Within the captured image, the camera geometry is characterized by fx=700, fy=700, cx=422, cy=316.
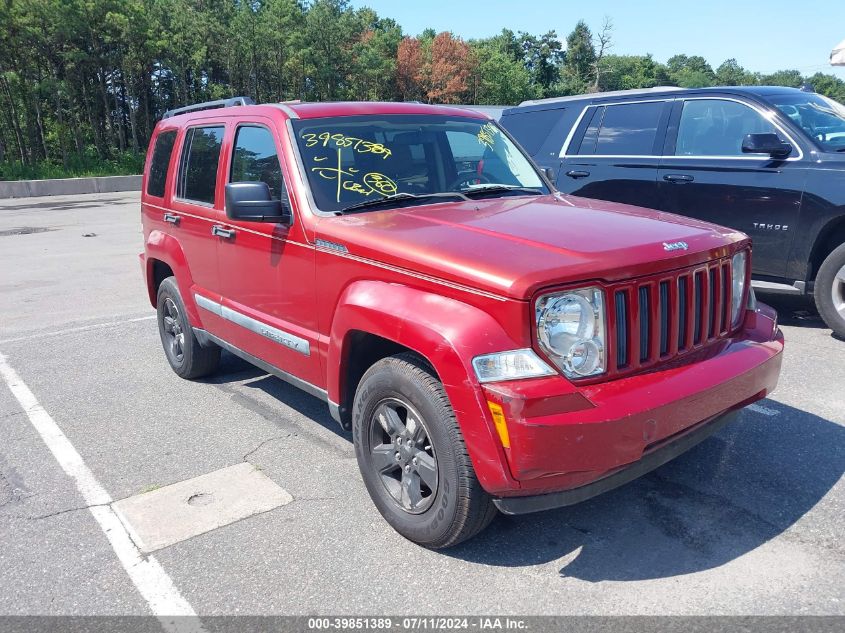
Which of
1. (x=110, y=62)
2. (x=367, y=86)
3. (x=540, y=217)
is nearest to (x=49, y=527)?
(x=540, y=217)

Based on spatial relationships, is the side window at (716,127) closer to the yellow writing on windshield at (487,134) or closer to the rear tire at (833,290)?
the rear tire at (833,290)

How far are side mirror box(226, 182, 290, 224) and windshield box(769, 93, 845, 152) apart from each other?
4.74 m

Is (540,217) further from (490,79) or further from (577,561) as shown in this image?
(490,79)

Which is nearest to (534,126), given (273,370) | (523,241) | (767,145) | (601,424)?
(767,145)

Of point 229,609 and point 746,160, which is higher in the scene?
point 746,160

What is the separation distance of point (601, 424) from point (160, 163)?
14.4ft

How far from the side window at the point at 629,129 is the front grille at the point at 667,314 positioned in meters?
4.00

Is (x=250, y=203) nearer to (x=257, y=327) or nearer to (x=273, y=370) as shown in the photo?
(x=257, y=327)

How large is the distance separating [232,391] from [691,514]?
132 inches

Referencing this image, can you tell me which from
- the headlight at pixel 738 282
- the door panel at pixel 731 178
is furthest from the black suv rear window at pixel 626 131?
the headlight at pixel 738 282

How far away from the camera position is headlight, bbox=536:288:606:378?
2.70 meters

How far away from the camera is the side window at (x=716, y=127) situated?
6.32 meters

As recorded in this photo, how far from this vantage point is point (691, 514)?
3.33 m

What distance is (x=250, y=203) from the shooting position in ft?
11.9
